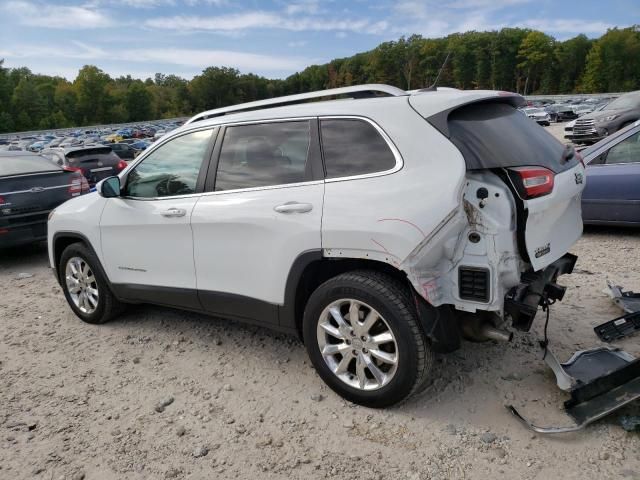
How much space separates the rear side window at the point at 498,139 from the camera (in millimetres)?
2664

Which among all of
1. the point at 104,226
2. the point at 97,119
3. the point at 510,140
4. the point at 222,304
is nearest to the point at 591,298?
the point at 510,140

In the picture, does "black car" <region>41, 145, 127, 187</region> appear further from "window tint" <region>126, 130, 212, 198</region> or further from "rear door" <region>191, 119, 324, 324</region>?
"rear door" <region>191, 119, 324, 324</region>

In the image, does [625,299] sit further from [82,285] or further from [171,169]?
[82,285]

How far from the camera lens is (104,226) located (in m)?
4.13

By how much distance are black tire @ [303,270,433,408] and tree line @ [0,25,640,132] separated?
92.6m

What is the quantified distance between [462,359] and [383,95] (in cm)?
190

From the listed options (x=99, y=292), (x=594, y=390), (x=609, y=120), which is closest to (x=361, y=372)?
(x=594, y=390)

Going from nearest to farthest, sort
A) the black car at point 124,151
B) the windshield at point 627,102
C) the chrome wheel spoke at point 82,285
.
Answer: the chrome wheel spoke at point 82,285 < the windshield at point 627,102 < the black car at point 124,151

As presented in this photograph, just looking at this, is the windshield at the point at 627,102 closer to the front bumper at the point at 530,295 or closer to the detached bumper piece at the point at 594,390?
the front bumper at the point at 530,295

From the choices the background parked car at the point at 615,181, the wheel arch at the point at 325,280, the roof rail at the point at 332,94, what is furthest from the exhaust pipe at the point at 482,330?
the background parked car at the point at 615,181

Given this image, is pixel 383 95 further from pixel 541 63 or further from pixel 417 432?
pixel 541 63

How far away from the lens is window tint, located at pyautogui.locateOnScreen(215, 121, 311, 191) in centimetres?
314

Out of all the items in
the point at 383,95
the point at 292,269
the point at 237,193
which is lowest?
the point at 292,269

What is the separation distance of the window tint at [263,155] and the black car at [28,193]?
4.47m
